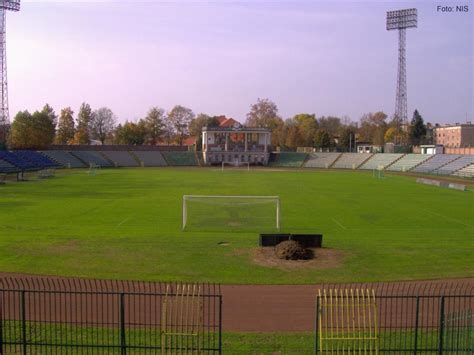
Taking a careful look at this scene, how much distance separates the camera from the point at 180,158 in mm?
117375

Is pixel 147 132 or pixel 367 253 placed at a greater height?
pixel 147 132

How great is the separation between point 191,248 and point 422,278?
35.0ft

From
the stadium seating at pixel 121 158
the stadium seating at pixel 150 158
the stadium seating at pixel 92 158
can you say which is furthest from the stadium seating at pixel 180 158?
the stadium seating at pixel 92 158

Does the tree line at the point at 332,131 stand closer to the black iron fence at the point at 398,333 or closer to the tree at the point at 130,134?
the tree at the point at 130,134

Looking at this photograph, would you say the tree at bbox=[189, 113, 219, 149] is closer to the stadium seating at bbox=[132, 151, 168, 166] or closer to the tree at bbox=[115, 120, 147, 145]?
the tree at bbox=[115, 120, 147, 145]

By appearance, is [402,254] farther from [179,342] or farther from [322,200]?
[322,200]

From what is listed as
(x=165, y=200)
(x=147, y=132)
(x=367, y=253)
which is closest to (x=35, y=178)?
(x=165, y=200)

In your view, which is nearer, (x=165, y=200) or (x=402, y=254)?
(x=402, y=254)

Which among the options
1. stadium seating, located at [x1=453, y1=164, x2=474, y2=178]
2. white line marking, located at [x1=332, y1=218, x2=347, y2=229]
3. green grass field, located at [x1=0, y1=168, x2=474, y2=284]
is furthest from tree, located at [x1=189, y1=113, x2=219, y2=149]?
white line marking, located at [x1=332, y1=218, x2=347, y2=229]

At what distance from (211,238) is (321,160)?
9086cm

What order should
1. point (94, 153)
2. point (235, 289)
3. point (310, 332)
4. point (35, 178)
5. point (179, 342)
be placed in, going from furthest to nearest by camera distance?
point (94, 153)
point (35, 178)
point (235, 289)
point (310, 332)
point (179, 342)

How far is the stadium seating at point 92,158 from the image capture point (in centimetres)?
10404

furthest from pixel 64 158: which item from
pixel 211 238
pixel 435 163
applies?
pixel 211 238

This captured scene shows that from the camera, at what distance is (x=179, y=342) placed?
494 inches
